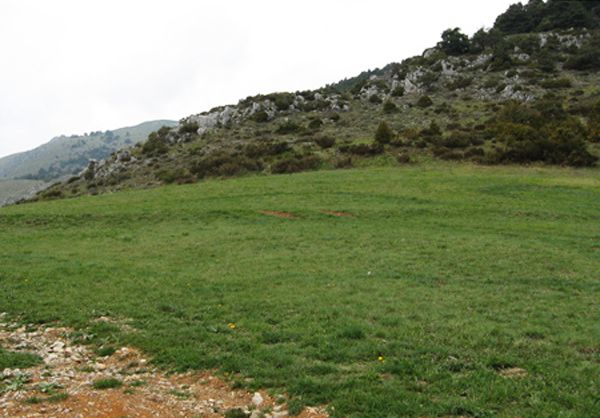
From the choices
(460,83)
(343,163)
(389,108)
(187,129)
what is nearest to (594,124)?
(343,163)

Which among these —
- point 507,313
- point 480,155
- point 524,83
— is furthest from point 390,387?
point 524,83

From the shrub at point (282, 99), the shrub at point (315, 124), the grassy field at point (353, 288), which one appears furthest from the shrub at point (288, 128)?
the grassy field at point (353, 288)

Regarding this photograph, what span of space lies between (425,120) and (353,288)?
55.5 meters

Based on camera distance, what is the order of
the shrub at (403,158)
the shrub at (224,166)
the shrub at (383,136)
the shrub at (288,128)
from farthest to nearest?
the shrub at (288,128) < the shrub at (383,136) < the shrub at (224,166) < the shrub at (403,158)

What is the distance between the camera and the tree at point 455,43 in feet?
347

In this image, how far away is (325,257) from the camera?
23438 mm

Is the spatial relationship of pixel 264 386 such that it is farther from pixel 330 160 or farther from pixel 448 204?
pixel 330 160

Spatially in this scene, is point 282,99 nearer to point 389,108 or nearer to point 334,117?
point 334,117

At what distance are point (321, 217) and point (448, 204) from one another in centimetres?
1035

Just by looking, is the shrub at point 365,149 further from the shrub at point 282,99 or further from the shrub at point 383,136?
the shrub at point 282,99

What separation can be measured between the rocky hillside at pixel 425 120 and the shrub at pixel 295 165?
0.41 ft

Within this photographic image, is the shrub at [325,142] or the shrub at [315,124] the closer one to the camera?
the shrub at [325,142]

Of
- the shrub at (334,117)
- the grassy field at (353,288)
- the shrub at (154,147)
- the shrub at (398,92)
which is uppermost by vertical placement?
the shrub at (398,92)

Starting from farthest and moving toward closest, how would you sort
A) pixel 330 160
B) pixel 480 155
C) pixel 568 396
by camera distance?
pixel 330 160, pixel 480 155, pixel 568 396
